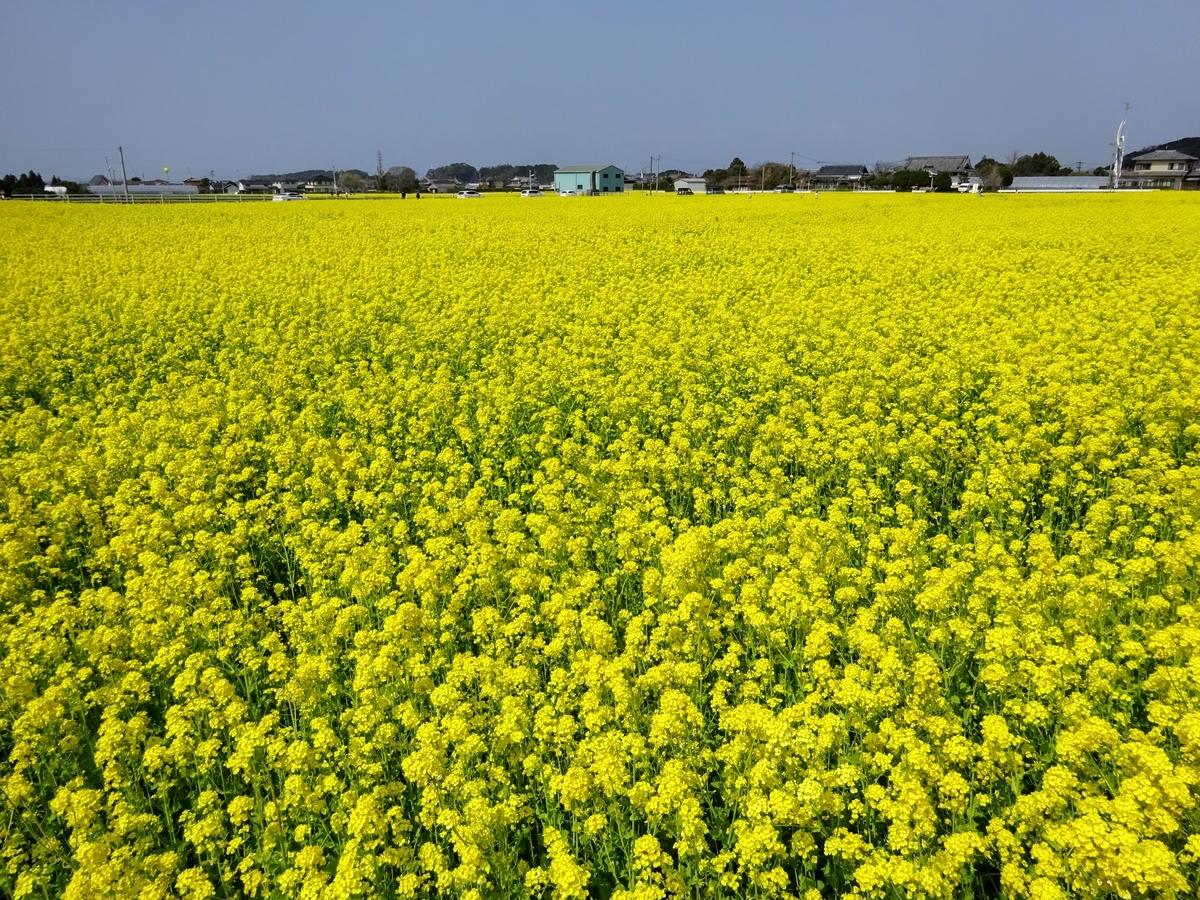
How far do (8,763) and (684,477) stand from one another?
5.55 meters

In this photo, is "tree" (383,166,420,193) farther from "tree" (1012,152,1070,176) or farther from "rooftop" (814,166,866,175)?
"tree" (1012,152,1070,176)

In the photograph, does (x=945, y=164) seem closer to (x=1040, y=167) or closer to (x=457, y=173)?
(x=1040, y=167)

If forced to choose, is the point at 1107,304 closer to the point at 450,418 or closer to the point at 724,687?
the point at 450,418

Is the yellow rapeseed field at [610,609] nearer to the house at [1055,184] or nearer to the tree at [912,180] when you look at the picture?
the tree at [912,180]

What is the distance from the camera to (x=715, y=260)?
20.5m

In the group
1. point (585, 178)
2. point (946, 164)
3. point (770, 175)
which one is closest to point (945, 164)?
point (946, 164)

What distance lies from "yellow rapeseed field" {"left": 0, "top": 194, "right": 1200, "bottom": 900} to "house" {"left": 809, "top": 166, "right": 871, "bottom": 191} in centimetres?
10240

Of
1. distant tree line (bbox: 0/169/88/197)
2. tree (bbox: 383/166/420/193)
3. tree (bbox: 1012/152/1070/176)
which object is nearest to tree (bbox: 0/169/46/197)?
distant tree line (bbox: 0/169/88/197)

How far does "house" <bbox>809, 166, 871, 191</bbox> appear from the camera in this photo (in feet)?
344

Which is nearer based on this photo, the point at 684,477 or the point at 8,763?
the point at 8,763

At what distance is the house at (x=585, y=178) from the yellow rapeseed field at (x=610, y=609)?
258 ft

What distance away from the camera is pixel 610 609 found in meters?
5.39

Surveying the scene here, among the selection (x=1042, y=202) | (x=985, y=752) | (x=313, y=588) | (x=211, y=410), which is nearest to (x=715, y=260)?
(x=211, y=410)

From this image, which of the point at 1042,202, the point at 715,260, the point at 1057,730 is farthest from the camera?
the point at 1042,202
